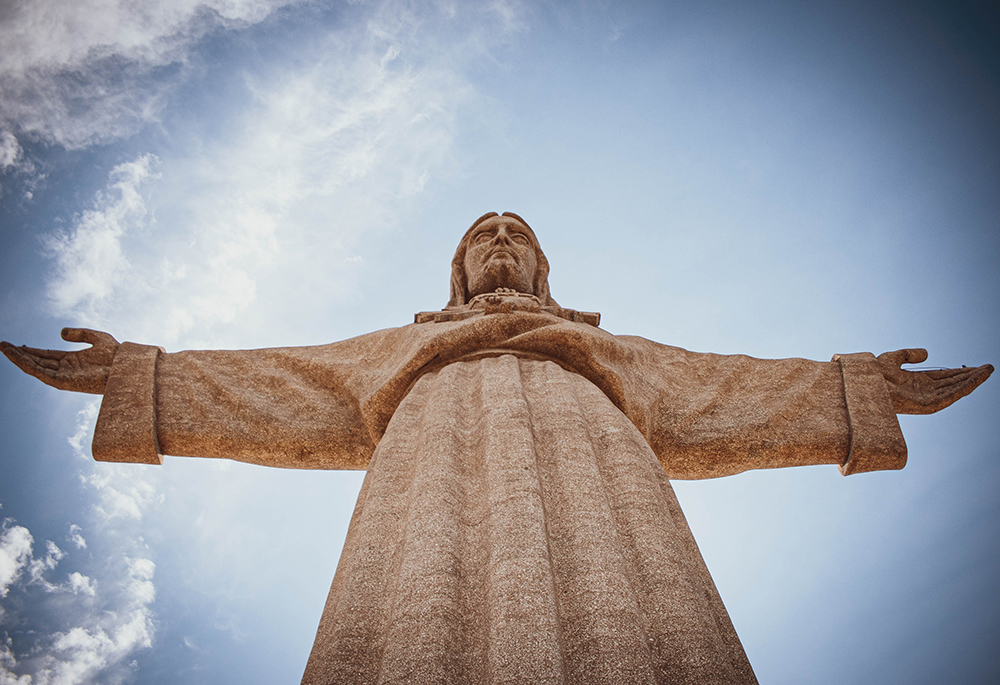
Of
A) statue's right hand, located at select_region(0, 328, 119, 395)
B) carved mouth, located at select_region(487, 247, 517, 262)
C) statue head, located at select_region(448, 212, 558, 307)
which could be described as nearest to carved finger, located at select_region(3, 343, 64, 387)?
statue's right hand, located at select_region(0, 328, 119, 395)

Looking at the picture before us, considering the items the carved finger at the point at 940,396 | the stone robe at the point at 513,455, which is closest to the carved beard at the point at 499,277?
the stone robe at the point at 513,455

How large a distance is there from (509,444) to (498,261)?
3696 mm

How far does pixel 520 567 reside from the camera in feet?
8.63

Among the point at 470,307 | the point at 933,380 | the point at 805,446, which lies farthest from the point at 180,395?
the point at 933,380

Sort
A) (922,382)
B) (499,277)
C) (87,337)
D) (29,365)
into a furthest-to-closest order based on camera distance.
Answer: (499,277)
(922,382)
(87,337)
(29,365)

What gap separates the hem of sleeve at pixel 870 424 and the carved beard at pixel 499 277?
9.87 feet

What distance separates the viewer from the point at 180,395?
527cm

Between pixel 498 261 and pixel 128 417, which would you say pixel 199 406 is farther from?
pixel 498 261

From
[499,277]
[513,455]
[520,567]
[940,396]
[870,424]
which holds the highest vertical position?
[499,277]

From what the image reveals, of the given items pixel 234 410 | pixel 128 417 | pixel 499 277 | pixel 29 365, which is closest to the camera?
pixel 128 417

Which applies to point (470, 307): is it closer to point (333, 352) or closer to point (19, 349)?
A: point (333, 352)

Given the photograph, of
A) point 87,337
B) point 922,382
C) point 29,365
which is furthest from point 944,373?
point 29,365

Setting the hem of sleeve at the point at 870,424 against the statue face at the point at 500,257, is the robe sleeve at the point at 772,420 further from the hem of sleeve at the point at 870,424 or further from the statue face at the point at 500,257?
the statue face at the point at 500,257

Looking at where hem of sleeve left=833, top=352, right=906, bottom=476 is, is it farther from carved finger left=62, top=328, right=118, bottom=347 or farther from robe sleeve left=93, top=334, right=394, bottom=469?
carved finger left=62, top=328, right=118, bottom=347
